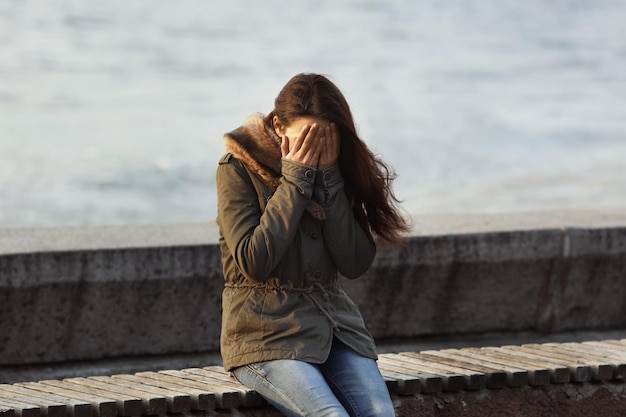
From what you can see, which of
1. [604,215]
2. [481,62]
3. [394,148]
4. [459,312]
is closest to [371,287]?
[459,312]

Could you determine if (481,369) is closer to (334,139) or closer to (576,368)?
(576,368)

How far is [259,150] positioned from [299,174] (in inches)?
6.9

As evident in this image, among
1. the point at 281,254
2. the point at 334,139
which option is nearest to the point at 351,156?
the point at 334,139

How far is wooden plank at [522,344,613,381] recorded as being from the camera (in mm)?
4781

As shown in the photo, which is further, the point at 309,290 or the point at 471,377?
the point at 471,377

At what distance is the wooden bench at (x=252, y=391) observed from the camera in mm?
4086

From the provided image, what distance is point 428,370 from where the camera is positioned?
4.64m

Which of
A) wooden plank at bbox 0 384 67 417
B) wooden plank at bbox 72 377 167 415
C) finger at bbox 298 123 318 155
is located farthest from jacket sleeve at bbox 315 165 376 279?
wooden plank at bbox 0 384 67 417

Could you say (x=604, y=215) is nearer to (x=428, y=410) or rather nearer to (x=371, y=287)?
(x=371, y=287)

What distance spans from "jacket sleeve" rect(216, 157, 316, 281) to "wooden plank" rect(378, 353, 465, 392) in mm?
803

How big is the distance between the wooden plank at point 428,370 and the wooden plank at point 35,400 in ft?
4.21

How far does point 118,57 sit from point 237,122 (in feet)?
18.7

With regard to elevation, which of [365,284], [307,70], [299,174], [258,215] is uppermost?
[307,70]

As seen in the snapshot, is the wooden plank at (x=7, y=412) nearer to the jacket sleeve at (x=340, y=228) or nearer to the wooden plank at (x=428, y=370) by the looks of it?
the jacket sleeve at (x=340, y=228)
